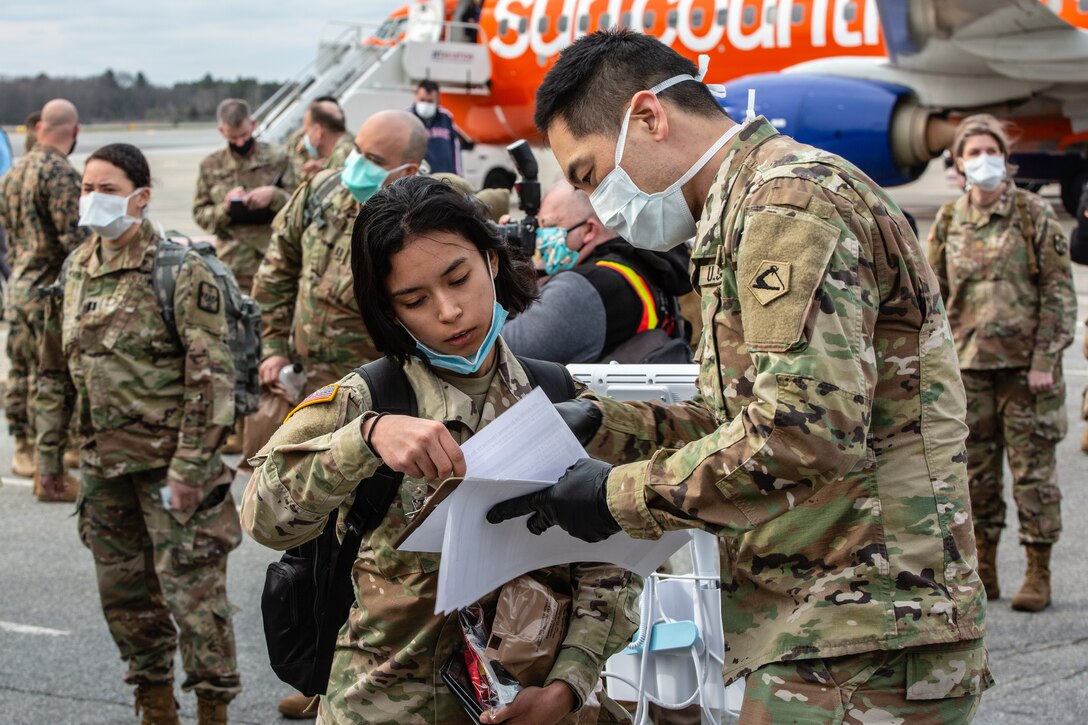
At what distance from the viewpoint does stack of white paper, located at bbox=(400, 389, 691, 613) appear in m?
1.93

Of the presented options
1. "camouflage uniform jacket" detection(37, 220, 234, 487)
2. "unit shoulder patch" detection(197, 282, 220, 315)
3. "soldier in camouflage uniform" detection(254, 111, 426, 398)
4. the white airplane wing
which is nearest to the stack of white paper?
"camouflage uniform jacket" detection(37, 220, 234, 487)

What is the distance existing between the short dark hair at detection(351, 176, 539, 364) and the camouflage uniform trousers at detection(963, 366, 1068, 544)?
378 centimetres

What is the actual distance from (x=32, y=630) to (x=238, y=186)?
4.62m

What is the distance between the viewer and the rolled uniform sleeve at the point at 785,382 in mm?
1745

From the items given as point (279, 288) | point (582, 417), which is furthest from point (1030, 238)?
point (582, 417)

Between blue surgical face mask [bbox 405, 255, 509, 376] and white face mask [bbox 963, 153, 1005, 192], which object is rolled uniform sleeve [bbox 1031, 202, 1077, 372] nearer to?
white face mask [bbox 963, 153, 1005, 192]

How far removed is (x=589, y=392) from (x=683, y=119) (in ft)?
1.93

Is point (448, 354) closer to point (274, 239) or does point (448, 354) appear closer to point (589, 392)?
point (589, 392)

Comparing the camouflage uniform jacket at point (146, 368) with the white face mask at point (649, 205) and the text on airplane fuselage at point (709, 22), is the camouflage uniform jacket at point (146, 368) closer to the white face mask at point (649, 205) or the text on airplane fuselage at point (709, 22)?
the white face mask at point (649, 205)

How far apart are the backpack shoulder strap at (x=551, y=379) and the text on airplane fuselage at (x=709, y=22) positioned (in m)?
17.3

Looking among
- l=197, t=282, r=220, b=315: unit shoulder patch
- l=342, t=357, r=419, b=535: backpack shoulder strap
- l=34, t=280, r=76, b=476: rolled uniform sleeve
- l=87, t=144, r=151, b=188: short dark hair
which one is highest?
l=87, t=144, r=151, b=188: short dark hair

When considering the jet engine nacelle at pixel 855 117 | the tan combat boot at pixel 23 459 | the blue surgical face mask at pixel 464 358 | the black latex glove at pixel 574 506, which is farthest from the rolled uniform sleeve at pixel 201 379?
the jet engine nacelle at pixel 855 117

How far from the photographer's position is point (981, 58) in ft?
57.3

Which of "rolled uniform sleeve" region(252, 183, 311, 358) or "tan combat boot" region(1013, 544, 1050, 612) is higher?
"rolled uniform sleeve" region(252, 183, 311, 358)
